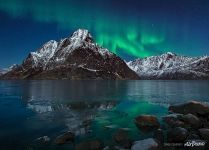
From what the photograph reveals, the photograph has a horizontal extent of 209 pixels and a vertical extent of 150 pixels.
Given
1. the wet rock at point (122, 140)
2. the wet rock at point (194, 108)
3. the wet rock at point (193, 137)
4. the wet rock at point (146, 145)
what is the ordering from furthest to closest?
the wet rock at point (194, 108) < the wet rock at point (193, 137) < the wet rock at point (122, 140) < the wet rock at point (146, 145)

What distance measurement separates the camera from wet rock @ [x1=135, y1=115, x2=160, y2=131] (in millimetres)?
28828

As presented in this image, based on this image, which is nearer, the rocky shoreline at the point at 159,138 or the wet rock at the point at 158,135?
the rocky shoreline at the point at 159,138

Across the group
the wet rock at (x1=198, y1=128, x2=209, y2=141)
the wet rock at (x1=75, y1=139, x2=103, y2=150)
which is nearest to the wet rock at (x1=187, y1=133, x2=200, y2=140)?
the wet rock at (x1=198, y1=128, x2=209, y2=141)

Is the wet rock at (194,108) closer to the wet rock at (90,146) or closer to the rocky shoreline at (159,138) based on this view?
the rocky shoreline at (159,138)

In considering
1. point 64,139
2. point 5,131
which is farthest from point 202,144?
Result: point 5,131

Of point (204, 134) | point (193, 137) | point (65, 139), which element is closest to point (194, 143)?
point (193, 137)

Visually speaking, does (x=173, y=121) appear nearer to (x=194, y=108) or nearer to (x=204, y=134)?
(x=194, y=108)

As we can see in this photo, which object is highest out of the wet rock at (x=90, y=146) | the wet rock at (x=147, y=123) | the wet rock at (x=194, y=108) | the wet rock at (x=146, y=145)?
the wet rock at (x=194, y=108)

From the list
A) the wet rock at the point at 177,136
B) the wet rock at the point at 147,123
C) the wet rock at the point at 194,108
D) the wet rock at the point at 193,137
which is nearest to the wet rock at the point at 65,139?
the wet rock at the point at 147,123

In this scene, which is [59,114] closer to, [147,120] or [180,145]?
[147,120]

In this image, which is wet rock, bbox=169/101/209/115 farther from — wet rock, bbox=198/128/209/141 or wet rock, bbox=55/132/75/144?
wet rock, bbox=55/132/75/144

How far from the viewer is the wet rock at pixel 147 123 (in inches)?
1135

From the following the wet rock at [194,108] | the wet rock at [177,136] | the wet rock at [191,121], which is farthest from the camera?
the wet rock at [194,108]

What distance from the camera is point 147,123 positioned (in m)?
29.9
